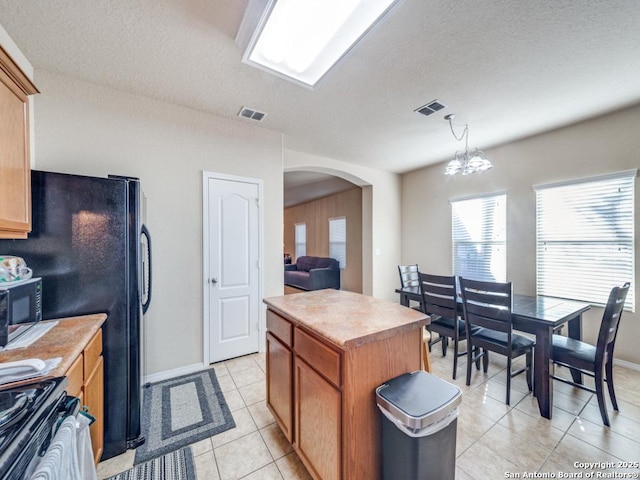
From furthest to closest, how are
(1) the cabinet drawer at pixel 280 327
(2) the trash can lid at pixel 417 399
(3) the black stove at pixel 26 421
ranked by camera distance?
(1) the cabinet drawer at pixel 280 327
(2) the trash can lid at pixel 417 399
(3) the black stove at pixel 26 421

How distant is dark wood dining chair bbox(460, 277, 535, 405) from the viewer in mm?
2166

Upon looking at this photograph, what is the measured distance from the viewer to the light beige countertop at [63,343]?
44.6 inches

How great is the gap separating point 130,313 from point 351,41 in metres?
2.39

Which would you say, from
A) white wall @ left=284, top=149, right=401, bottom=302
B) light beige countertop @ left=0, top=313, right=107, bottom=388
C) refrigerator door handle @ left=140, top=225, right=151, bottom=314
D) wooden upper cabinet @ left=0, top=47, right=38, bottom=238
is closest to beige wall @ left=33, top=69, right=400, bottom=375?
refrigerator door handle @ left=140, top=225, right=151, bottom=314

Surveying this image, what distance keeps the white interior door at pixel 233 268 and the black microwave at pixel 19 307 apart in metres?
1.43

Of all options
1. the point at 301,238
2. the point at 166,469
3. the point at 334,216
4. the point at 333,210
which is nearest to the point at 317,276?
the point at 334,216

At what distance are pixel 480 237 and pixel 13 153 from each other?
198 inches

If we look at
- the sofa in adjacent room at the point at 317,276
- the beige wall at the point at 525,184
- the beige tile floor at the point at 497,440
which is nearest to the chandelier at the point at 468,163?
the beige wall at the point at 525,184

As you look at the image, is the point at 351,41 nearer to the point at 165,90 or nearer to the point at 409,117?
the point at 409,117

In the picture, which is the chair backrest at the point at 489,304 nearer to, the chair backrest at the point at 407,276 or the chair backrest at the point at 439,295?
the chair backrest at the point at 439,295

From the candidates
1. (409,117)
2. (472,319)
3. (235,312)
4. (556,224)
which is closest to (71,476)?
(235,312)

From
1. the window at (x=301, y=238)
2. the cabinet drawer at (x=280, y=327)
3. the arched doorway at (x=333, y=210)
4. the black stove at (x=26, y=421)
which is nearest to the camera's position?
Answer: the black stove at (x=26, y=421)

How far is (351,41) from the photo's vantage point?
1.79m

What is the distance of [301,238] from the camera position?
29.6 ft
